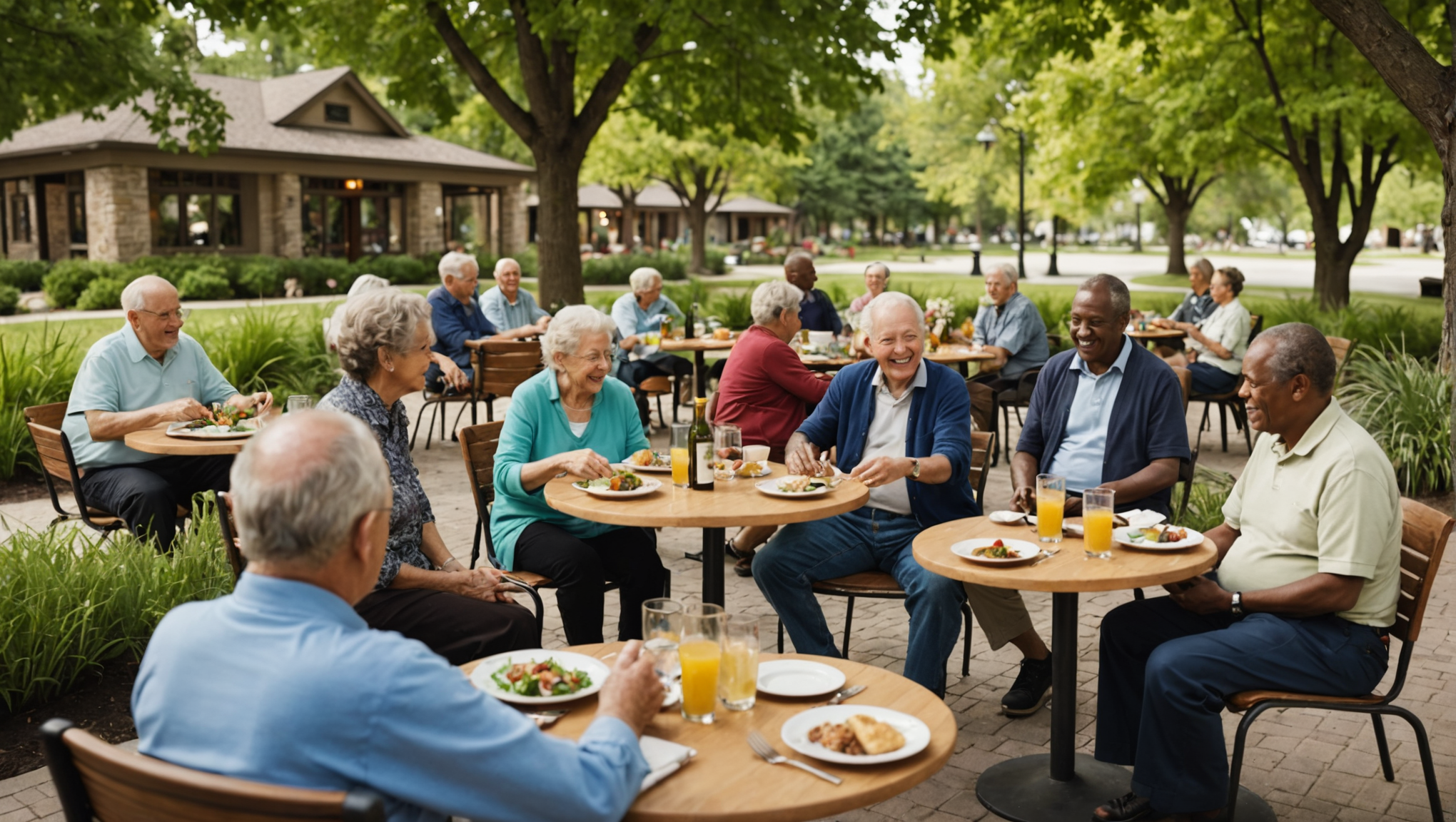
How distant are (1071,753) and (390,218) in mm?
34411

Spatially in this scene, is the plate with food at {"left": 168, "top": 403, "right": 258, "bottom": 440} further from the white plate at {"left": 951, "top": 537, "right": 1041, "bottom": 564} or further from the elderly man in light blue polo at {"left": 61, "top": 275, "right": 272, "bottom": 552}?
the white plate at {"left": 951, "top": 537, "right": 1041, "bottom": 564}

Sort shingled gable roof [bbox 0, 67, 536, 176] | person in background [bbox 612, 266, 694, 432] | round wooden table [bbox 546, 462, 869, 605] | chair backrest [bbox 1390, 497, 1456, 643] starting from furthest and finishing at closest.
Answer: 1. shingled gable roof [bbox 0, 67, 536, 176]
2. person in background [bbox 612, 266, 694, 432]
3. round wooden table [bbox 546, 462, 869, 605]
4. chair backrest [bbox 1390, 497, 1456, 643]

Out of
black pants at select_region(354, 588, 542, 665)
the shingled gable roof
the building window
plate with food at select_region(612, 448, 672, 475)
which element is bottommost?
black pants at select_region(354, 588, 542, 665)

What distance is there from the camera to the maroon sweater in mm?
6562

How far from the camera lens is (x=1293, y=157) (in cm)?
1614

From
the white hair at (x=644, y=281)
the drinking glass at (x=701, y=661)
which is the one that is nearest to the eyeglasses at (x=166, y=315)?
the drinking glass at (x=701, y=661)

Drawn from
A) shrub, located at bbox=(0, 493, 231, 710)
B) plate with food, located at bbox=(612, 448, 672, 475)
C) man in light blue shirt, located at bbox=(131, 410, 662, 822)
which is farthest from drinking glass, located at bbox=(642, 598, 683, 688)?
shrub, located at bbox=(0, 493, 231, 710)

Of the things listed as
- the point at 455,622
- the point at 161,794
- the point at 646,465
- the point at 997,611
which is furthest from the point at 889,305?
the point at 161,794

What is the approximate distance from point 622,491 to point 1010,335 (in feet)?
20.3

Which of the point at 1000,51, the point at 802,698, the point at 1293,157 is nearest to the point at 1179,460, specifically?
the point at 802,698

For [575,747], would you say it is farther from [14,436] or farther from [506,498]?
[14,436]

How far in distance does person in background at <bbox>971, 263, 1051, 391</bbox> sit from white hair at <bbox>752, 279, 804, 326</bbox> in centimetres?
325

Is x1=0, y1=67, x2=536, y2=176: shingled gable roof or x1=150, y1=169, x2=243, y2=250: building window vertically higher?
x1=0, y1=67, x2=536, y2=176: shingled gable roof

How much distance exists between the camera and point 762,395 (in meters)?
6.63
